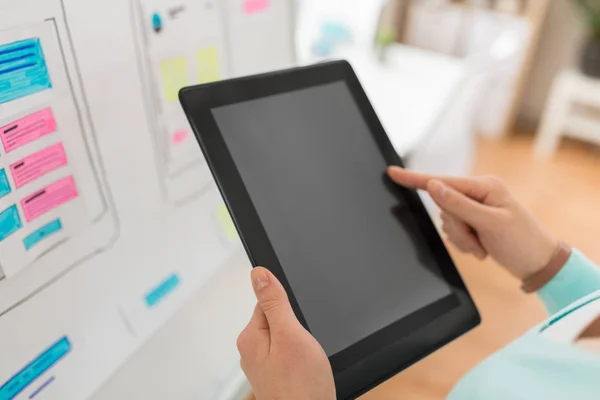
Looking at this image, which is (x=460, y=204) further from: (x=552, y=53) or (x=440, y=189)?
(x=552, y=53)

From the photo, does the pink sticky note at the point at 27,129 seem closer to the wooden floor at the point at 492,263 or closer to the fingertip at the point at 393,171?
the fingertip at the point at 393,171

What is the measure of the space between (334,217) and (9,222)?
326 mm

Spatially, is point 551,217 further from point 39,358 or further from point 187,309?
point 39,358

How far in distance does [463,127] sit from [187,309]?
104cm

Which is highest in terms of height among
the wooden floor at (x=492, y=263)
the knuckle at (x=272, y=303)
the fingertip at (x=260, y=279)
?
the fingertip at (x=260, y=279)

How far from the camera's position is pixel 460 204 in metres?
0.70

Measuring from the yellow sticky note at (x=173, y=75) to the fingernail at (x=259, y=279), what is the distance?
0.96 ft

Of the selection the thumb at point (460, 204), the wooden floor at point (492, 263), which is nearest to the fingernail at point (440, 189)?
the thumb at point (460, 204)

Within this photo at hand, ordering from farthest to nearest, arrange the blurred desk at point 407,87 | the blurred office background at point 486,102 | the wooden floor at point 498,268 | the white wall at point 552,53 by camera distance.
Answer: the white wall at point 552,53 → the blurred desk at point 407,87 → the blurred office background at point 486,102 → the wooden floor at point 498,268

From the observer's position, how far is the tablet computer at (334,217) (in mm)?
520

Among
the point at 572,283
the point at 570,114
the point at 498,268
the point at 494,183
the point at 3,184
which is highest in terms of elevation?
the point at 3,184

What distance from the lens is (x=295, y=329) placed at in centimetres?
47

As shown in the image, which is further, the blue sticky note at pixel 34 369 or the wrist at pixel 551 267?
the wrist at pixel 551 267

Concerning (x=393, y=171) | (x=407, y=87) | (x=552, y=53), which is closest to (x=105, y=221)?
(x=393, y=171)
